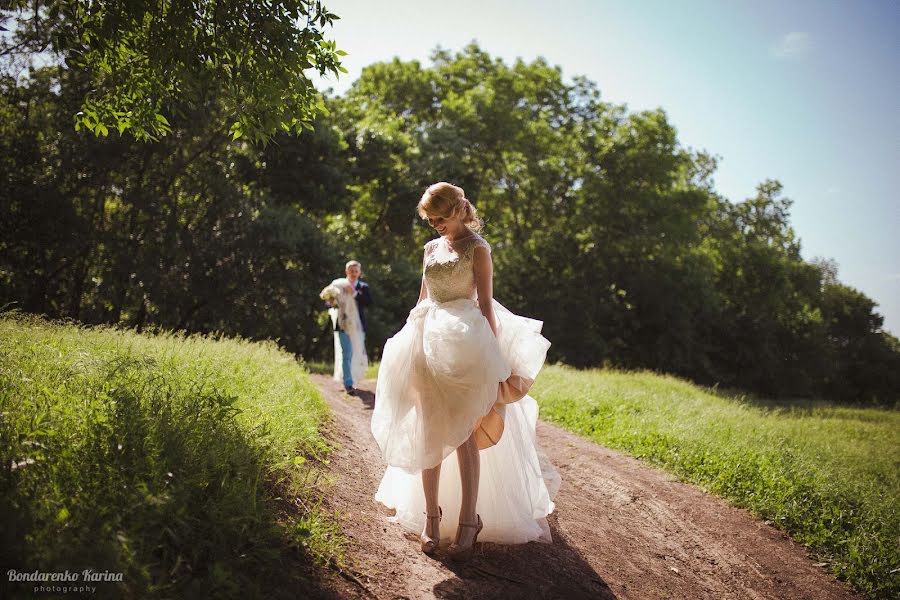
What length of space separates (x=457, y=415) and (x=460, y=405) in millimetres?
75

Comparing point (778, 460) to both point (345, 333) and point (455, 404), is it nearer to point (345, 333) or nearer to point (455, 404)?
point (455, 404)

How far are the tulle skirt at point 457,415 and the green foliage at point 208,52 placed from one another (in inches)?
111

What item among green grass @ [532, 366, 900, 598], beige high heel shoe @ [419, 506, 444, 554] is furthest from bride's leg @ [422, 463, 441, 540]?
green grass @ [532, 366, 900, 598]

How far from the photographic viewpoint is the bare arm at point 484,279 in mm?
3857

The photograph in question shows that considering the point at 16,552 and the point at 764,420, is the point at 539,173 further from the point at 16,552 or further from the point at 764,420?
the point at 16,552

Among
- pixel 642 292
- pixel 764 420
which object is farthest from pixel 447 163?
pixel 764 420

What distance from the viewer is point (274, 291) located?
18.4 meters

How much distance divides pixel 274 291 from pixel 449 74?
18.2m

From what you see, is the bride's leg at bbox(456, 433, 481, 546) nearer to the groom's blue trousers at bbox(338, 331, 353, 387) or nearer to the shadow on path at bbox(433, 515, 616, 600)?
the shadow on path at bbox(433, 515, 616, 600)

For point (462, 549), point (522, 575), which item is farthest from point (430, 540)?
point (522, 575)

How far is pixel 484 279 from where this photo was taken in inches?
152

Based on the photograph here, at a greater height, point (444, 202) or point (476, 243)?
point (444, 202)

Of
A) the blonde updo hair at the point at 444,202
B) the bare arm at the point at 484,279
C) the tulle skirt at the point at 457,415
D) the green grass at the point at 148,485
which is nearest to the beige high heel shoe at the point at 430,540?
the tulle skirt at the point at 457,415

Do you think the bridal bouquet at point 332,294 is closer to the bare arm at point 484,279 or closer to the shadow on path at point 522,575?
the bare arm at point 484,279
